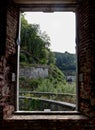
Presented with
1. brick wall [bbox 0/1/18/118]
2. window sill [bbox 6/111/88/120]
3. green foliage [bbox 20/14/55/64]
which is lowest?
window sill [bbox 6/111/88/120]

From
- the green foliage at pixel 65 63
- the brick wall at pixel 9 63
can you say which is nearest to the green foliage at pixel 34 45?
the green foliage at pixel 65 63

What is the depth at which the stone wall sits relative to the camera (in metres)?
10.9

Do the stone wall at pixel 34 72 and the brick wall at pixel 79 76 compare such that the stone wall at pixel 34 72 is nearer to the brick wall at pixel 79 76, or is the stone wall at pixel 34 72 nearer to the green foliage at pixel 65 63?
the green foliage at pixel 65 63

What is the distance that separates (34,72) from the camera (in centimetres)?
1103

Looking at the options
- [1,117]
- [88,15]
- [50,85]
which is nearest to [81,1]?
[88,15]

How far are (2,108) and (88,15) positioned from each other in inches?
73.2

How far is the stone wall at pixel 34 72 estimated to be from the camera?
1085cm

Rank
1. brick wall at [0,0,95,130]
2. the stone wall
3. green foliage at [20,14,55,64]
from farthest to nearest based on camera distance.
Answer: green foliage at [20,14,55,64] → the stone wall → brick wall at [0,0,95,130]

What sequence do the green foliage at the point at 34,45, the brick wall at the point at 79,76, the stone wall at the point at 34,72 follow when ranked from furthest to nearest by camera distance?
1. the green foliage at the point at 34,45
2. the stone wall at the point at 34,72
3. the brick wall at the point at 79,76

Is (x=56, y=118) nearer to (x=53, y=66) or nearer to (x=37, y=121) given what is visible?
(x=37, y=121)

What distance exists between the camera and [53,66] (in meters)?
12.1

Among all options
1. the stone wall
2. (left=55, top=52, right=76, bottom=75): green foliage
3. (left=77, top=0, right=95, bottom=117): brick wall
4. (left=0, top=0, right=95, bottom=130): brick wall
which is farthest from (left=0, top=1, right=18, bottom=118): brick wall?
(left=55, top=52, right=76, bottom=75): green foliage

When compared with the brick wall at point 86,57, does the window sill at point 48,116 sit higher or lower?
lower

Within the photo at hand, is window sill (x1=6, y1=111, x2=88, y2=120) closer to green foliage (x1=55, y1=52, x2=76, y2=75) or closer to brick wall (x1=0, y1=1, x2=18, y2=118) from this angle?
brick wall (x1=0, y1=1, x2=18, y2=118)
